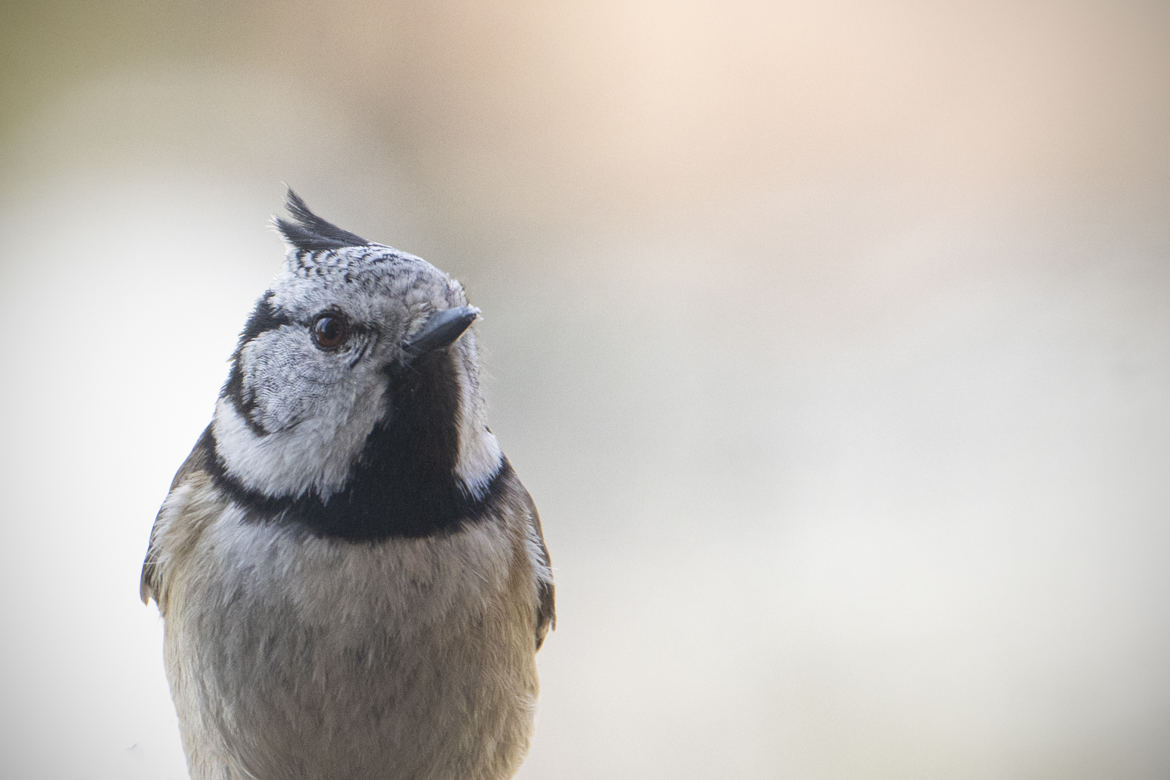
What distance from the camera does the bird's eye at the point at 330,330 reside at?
41.1 inches

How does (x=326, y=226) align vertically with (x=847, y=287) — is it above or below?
below

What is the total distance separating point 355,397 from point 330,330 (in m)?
0.08

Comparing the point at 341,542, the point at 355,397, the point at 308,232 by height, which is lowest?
the point at 341,542

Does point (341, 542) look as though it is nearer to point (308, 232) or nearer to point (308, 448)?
point (308, 448)

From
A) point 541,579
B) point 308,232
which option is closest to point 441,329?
point 308,232

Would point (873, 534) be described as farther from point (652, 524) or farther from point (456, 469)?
point (456, 469)

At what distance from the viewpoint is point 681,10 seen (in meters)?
2.14

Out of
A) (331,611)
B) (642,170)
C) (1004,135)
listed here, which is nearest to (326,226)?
(331,611)

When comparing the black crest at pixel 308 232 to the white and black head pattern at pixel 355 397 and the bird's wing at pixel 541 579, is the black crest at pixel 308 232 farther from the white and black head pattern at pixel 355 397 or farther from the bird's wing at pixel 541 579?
the bird's wing at pixel 541 579

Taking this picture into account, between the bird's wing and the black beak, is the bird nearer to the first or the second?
the black beak

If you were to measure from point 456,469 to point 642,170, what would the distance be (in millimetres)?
1284

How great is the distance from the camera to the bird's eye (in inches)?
41.1

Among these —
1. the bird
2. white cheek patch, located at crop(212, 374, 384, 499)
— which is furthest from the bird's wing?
white cheek patch, located at crop(212, 374, 384, 499)

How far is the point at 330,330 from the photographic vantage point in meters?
1.05
